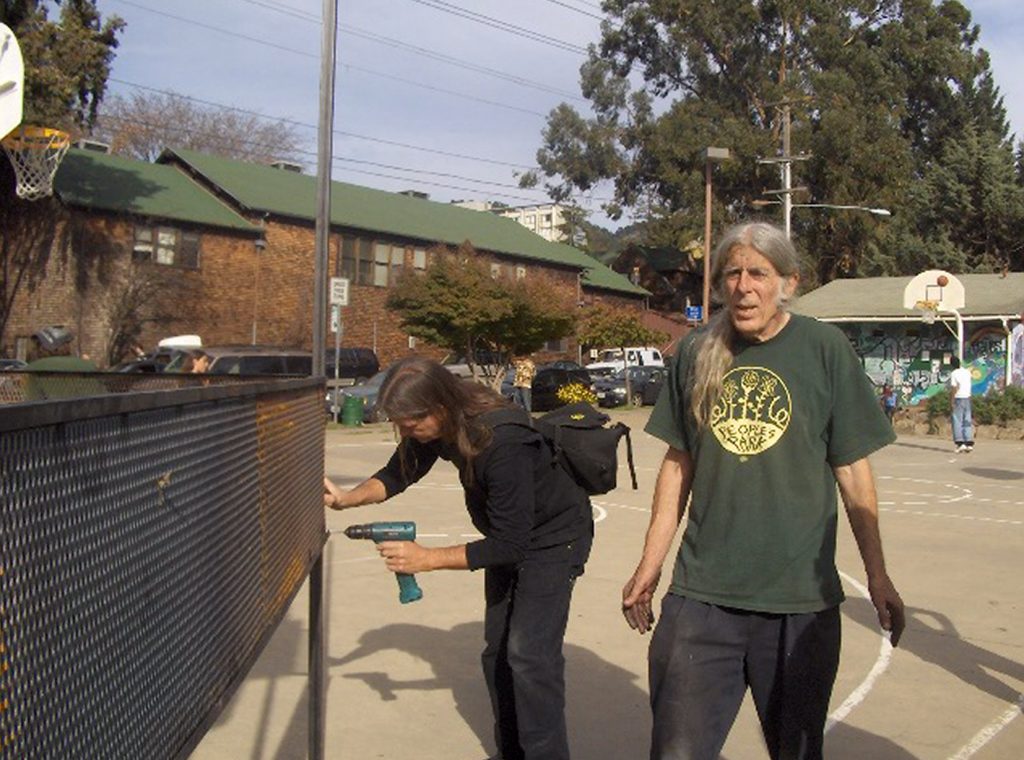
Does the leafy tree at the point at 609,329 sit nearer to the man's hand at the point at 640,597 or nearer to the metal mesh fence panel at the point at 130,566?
the man's hand at the point at 640,597

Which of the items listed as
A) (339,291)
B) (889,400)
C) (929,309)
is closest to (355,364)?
(339,291)

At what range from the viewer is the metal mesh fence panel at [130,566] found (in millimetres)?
1653

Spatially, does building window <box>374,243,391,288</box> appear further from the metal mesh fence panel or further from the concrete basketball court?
the metal mesh fence panel

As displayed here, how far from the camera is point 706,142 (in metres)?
57.0

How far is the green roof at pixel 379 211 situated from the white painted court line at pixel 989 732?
3436 centimetres

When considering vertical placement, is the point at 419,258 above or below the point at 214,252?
above

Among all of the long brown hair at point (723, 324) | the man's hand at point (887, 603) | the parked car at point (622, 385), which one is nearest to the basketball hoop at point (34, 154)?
the parked car at point (622, 385)

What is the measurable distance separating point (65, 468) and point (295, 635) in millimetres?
5846

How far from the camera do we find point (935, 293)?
32.7 meters

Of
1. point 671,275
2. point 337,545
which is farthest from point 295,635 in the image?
point 671,275

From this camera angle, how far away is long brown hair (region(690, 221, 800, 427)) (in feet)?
12.1

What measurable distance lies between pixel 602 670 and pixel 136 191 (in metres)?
36.9

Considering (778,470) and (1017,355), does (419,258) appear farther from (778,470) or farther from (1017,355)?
(778,470)

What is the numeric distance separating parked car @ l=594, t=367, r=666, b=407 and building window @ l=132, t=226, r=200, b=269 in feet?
46.5
